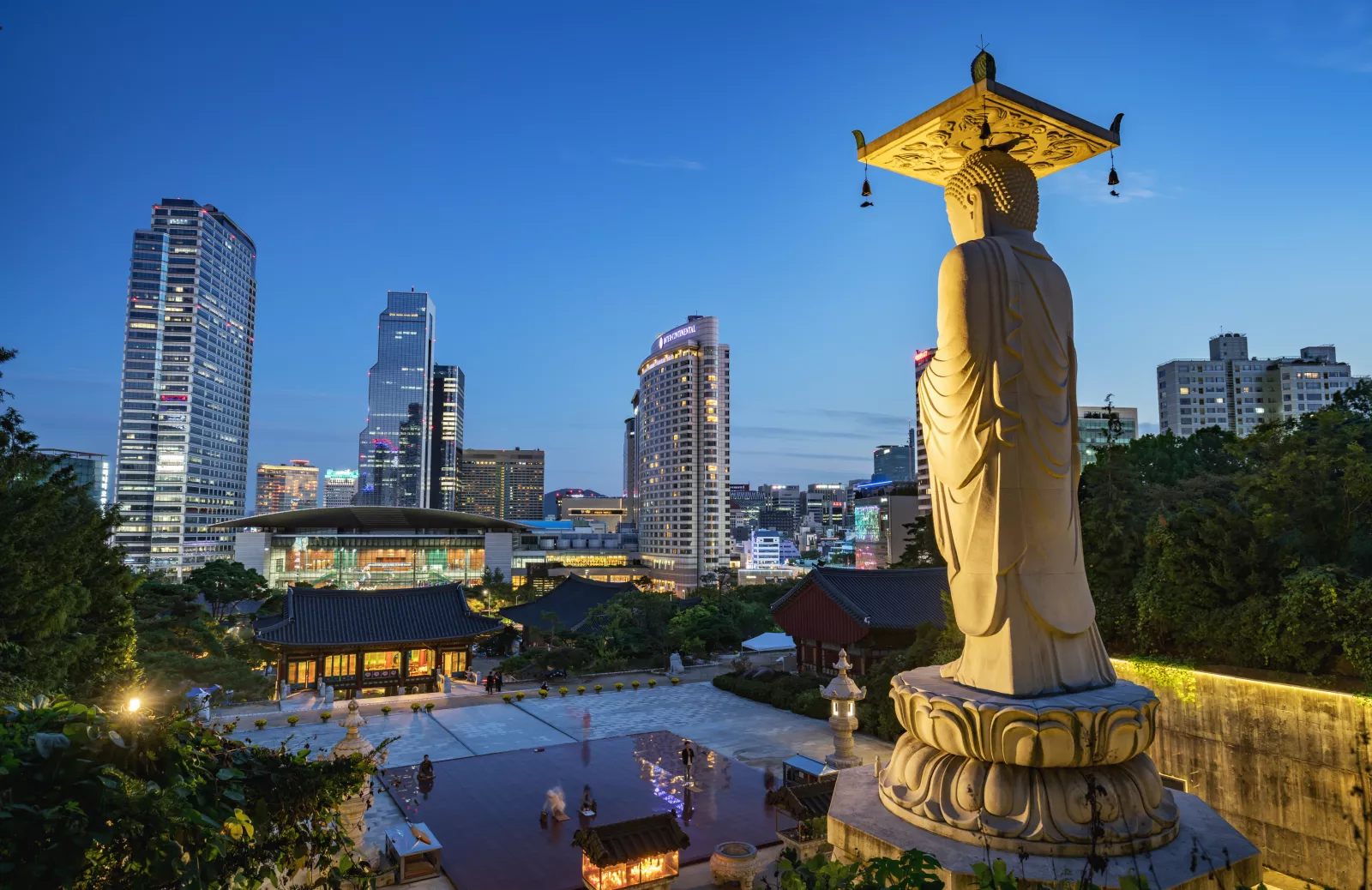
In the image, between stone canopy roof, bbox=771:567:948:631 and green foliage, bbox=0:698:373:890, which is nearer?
green foliage, bbox=0:698:373:890

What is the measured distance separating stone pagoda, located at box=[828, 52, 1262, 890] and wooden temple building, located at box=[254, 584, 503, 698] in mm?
A: 23999

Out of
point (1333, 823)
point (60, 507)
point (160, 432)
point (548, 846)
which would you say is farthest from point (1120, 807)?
point (160, 432)

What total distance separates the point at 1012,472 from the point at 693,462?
3208 inches

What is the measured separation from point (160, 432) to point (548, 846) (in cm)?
10931

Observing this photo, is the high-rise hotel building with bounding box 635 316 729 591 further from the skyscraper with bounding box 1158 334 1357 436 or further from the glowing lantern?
the glowing lantern

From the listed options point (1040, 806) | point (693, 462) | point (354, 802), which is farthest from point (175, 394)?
point (1040, 806)

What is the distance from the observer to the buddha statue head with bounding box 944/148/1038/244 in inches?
360

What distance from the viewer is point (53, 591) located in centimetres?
1359

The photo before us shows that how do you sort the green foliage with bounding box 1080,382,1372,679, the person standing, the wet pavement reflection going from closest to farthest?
the green foliage with bounding box 1080,382,1372,679
the wet pavement reflection
the person standing

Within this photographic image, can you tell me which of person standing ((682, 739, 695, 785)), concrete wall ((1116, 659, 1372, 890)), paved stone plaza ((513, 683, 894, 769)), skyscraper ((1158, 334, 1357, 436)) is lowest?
paved stone plaza ((513, 683, 894, 769))

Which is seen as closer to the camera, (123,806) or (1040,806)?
(123,806)

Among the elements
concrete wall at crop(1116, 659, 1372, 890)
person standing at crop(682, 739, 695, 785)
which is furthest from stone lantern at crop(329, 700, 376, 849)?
concrete wall at crop(1116, 659, 1372, 890)

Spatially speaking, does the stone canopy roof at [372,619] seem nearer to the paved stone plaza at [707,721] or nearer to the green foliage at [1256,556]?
the paved stone plaza at [707,721]

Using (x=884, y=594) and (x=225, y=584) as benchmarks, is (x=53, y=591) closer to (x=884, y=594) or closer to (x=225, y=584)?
(x=884, y=594)
